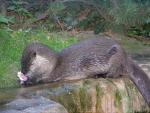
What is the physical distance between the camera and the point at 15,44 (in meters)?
6.97

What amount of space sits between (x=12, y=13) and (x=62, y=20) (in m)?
0.78

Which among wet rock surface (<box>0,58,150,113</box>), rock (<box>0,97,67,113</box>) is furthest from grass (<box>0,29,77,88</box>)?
rock (<box>0,97,67,113</box>)

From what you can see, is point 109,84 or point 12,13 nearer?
point 109,84

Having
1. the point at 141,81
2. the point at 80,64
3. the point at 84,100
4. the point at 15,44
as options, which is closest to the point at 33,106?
the point at 84,100

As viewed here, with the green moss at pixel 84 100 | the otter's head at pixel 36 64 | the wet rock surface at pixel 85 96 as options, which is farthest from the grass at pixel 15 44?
the green moss at pixel 84 100

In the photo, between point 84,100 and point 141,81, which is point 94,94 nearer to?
point 84,100

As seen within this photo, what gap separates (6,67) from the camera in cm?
616

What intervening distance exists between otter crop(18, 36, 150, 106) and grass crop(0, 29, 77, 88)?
1.13 ft

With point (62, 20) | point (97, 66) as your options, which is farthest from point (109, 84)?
point (62, 20)

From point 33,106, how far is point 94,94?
93 cm

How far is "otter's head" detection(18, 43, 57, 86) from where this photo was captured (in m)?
5.40

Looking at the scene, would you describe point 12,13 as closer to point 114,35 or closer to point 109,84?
point 114,35

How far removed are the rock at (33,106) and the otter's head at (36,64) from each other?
61cm

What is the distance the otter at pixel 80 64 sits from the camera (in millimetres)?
5434
